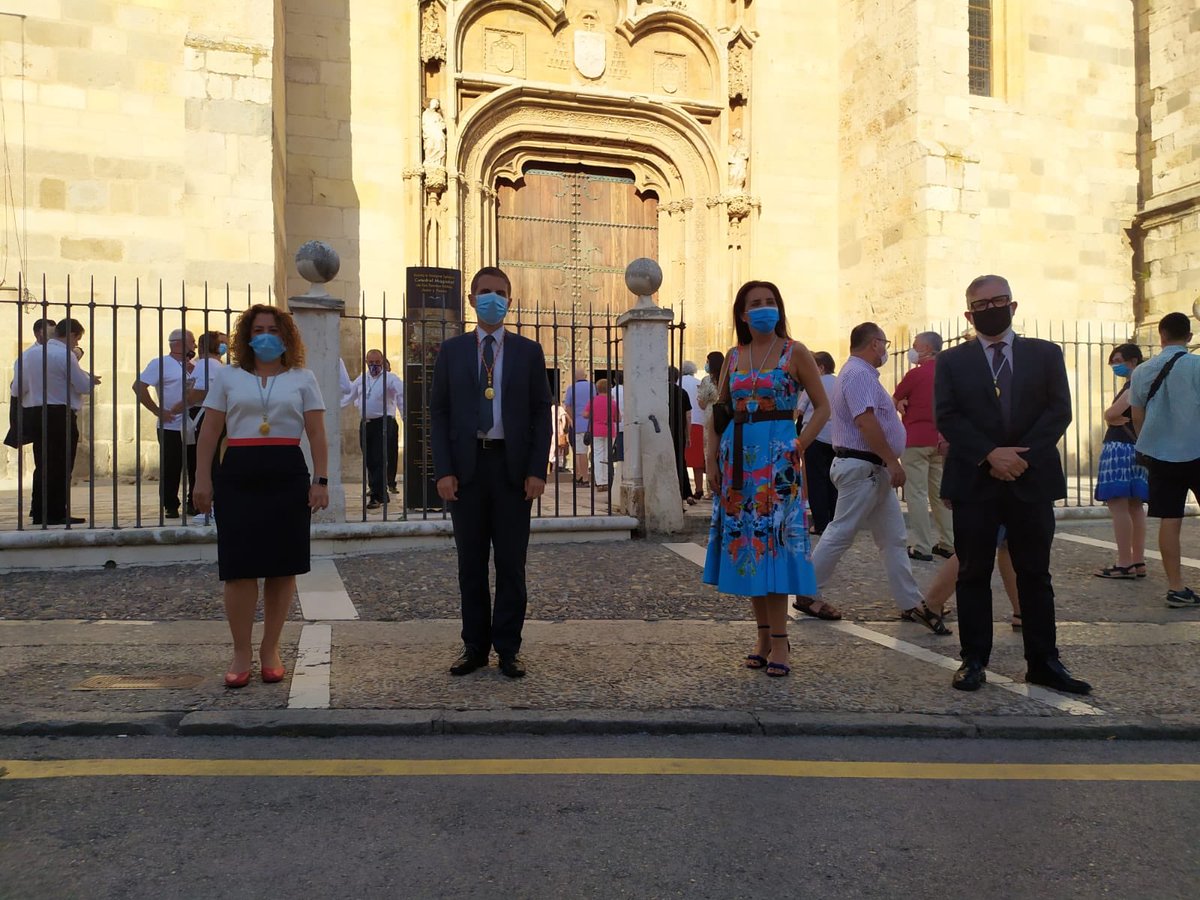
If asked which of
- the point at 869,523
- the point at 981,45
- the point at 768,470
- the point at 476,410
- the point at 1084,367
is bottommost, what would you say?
the point at 869,523

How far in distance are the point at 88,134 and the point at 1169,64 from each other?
628 inches

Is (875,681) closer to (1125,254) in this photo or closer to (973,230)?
(973,230)

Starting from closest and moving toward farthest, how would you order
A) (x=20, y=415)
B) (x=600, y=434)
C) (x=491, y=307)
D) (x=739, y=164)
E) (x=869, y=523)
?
(x=491, y=307), (x=869, y=523), (x=20, y=415), (x=600, y=434), (x=739, y=164)

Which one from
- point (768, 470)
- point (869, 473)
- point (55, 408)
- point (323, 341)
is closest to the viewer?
point (768, 470)

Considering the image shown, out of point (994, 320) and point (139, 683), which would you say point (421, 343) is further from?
point (994, 320)

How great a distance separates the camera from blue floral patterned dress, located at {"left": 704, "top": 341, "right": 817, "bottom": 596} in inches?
179

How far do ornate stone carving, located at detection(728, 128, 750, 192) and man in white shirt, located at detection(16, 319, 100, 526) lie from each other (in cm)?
1064

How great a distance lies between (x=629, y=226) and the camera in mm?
16359

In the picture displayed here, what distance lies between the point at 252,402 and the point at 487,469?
3.61 feet

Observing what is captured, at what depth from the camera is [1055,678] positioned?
4410 millimetres

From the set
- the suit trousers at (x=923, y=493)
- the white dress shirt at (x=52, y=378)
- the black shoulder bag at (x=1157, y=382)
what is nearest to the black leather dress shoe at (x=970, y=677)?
→ the black shoulder bag at (x=1157, y=382)

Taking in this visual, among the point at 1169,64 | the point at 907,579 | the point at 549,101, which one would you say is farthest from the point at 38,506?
the point at 1169,64

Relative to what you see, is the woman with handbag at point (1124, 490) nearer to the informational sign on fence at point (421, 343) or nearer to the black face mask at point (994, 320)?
the black face mask at point (994, 320)

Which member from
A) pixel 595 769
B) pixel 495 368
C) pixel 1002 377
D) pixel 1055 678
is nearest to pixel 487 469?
pixel 495 368
